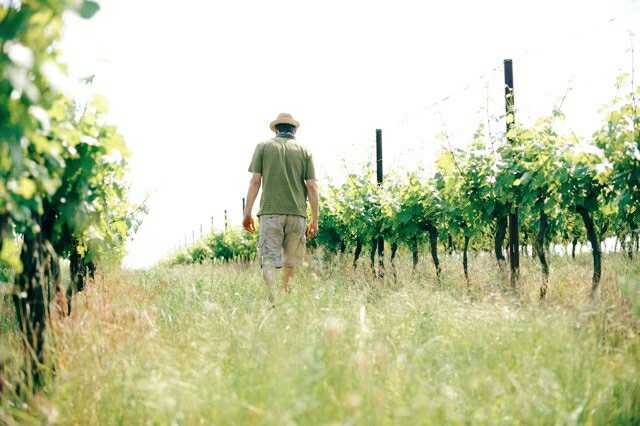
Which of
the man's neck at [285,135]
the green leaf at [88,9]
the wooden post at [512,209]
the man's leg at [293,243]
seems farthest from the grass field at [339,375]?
the wooden post at [512,209]

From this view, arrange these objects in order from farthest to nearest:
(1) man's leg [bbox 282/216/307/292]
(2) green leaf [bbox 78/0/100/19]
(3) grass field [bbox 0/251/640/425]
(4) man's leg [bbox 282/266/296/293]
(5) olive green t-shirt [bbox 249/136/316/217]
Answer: (4) man's leg [bbox 282/266/296/293] < (1) man's leg [bbox 282/216/307/292] < (5) olive green t-shirt [bbox 249/136/316/217] < (3) grass field [bbox 0/251/640/425] < (2) green leaf [bbox 78/0/100/19]

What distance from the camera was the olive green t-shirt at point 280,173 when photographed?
5.77 m

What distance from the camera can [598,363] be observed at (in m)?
3.09

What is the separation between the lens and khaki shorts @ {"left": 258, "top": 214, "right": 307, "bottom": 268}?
19.0ft

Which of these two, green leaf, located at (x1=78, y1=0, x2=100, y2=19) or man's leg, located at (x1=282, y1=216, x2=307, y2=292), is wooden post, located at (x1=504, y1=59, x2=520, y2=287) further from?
green leaf, located at (x1=78, y1=0, x2=100, y2=19)

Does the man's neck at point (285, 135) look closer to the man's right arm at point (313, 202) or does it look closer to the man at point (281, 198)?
the man at point (281, 198)

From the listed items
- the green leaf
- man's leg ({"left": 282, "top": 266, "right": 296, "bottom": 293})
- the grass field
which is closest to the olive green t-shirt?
man's leg ({"left": 282, "top": 266, "right": 296, "bottom": 293})

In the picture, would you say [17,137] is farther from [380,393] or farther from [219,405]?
[380,393]

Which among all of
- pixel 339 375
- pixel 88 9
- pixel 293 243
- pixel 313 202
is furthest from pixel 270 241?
pixel 88 9

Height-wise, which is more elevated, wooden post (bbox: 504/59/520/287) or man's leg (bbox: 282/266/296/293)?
wooden post (bbox: 504/59/520/287)

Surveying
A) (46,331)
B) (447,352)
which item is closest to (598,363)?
(447,352)

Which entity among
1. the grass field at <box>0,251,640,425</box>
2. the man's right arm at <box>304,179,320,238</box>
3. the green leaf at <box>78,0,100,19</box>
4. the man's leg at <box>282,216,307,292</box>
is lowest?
the grass field at <box>0,251,640,425</box>

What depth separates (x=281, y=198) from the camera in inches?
228

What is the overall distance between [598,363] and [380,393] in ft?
5.11
